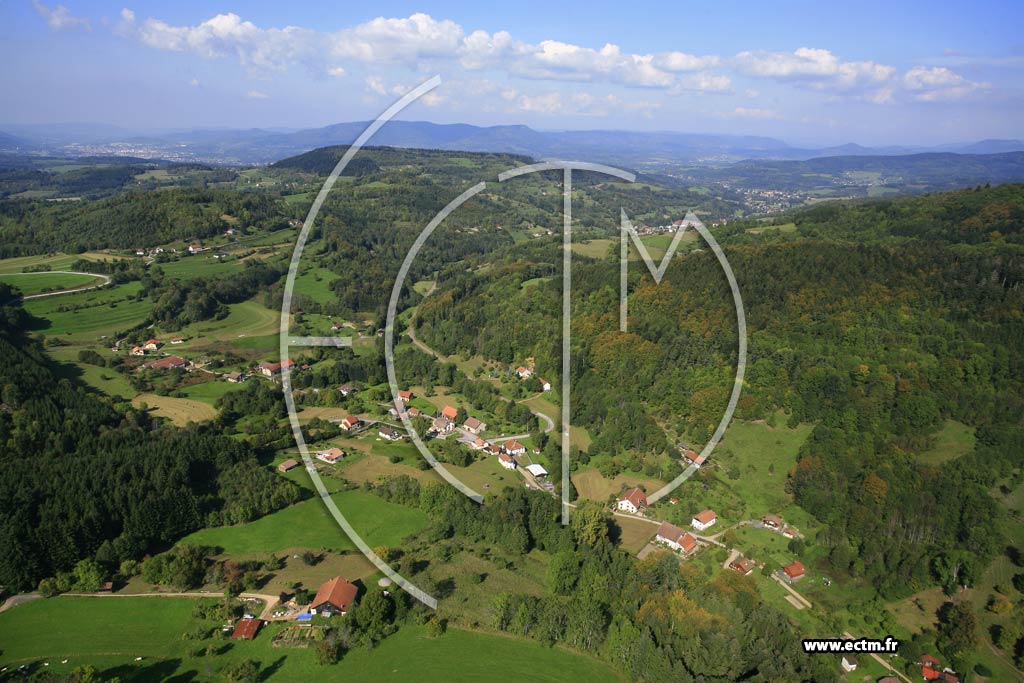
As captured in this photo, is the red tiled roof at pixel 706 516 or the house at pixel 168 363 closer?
the red tiled roof at pixel 706 516

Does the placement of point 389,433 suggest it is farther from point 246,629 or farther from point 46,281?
point 46,281

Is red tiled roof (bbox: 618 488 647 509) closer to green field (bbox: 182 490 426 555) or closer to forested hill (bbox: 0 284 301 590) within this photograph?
green field (bbox: 182 490 426 555)

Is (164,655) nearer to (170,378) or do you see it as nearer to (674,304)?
(170,378)

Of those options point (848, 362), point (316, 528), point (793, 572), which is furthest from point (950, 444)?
point (316, 528)

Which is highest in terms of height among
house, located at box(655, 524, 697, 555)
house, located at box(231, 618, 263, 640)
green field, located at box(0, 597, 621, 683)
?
house, located at box(655, 524, 697, 555)

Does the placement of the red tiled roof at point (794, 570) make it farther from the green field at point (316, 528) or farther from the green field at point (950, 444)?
the green field at point (316, 528)

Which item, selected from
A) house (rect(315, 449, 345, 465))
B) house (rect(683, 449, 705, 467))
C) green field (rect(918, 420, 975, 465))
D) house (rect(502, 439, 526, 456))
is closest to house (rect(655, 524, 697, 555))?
house (rect(683, 449, 705, 467))

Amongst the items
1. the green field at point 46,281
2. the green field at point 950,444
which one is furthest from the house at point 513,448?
the green field at point 46,281
